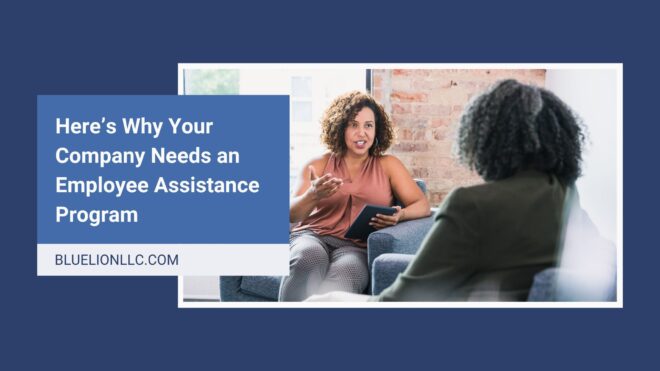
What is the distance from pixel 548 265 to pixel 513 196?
24 centimetres

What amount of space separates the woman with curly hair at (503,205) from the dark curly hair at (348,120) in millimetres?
1030

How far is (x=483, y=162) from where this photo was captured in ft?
8.13

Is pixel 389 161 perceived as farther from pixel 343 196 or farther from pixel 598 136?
pixel 598 136

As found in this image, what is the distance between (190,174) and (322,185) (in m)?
0.69

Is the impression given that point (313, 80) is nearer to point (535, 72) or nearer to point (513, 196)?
point (535, 72)

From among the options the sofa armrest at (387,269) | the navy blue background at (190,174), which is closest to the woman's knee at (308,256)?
the sofa armrest at (387,269)

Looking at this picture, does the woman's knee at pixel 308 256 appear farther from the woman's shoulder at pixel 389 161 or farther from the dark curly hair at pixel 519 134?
the dark curly hair at pixel 519 134

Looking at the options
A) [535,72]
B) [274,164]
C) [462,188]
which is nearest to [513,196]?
[462,188]

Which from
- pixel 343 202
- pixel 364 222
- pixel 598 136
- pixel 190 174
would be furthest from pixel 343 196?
pixel 598 136

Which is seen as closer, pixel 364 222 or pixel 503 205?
pixel 503 205

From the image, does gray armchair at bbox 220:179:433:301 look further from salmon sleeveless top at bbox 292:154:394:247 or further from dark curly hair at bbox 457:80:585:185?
dark curly hair at bbox 457:80:585:185

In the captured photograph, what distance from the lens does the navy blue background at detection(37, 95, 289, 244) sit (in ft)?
9.18

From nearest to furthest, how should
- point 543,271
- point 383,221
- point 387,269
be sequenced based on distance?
point 543,271 < point 387,269 < point 383,221

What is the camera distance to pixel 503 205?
7.50 ft
